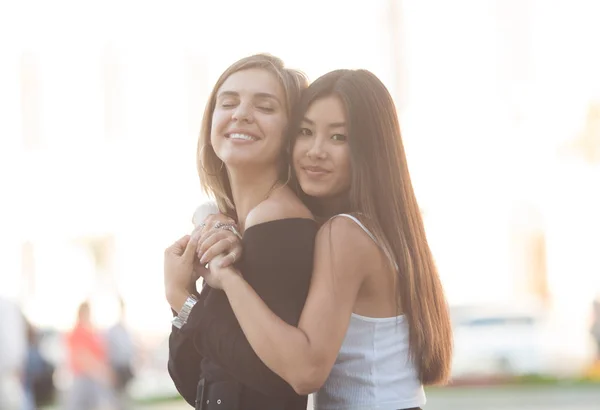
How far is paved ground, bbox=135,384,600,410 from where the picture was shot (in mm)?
14055

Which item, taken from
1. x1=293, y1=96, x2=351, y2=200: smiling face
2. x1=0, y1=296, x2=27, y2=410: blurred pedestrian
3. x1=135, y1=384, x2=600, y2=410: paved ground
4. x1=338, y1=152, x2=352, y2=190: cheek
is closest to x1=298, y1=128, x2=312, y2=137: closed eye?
x1=293, y1=96, x2=351, y2=200: smiling face

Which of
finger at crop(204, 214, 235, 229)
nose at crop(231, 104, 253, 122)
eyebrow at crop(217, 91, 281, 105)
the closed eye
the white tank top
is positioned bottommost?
the white tank top

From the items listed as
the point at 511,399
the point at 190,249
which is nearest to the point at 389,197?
the point at 190,249

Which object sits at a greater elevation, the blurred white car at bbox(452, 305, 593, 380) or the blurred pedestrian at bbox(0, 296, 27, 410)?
the blurred pedestrian at bbox(0, 296, 27, 410)

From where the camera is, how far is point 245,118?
2.88 m

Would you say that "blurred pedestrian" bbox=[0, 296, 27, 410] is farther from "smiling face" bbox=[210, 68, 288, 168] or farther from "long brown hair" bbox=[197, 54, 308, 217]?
"smiling face" bbox=[210, 68, 288, 168]

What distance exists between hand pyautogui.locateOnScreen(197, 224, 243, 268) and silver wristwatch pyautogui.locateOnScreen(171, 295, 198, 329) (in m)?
0.10

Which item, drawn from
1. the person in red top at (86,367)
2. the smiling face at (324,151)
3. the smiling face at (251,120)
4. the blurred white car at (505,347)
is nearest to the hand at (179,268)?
the smiling face at (251,120)

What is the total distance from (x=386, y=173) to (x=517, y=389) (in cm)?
1537

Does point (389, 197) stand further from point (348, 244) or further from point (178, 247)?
point (178, 247)

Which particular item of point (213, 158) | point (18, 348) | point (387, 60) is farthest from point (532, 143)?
point (213, 158)

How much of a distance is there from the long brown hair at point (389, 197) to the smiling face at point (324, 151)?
26mm

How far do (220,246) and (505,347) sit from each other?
55.5 feet

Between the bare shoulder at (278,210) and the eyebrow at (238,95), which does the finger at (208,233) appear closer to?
the bare shoulder at (278,210)
